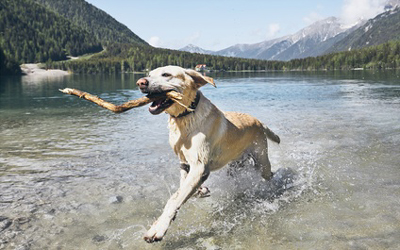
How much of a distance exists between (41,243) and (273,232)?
4.16 meters

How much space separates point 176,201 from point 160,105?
164 cm

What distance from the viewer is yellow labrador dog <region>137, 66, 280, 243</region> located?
529cm

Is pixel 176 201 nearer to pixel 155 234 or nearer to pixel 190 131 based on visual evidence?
pixel 155 234

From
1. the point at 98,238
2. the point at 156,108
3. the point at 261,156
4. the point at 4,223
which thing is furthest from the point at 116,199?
the point at 261,156

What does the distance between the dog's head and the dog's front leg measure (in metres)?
1.16

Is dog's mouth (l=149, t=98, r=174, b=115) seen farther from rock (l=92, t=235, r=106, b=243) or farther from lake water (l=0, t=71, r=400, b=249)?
rock (l=92, t=235, r=106, b=243)

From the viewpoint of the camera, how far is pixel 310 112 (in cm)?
2255

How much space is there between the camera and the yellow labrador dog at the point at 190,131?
17.3 feet

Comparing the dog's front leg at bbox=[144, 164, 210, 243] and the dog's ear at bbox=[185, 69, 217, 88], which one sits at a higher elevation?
the dog's ear at bbox=[185, 69, 217, 88]

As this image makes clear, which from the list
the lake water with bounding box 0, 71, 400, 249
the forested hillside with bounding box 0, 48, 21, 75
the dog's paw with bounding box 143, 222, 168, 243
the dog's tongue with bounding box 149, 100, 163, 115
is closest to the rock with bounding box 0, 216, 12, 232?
the lake water with bounding box 0, 71, 400, 249

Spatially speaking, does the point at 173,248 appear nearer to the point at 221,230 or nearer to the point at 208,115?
the point at 221,230

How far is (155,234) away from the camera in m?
4.82

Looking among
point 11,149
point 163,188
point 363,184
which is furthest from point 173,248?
point 11,149

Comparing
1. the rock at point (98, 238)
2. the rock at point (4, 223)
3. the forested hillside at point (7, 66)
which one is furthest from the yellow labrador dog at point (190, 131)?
the forested hillside at point (7, 66)
